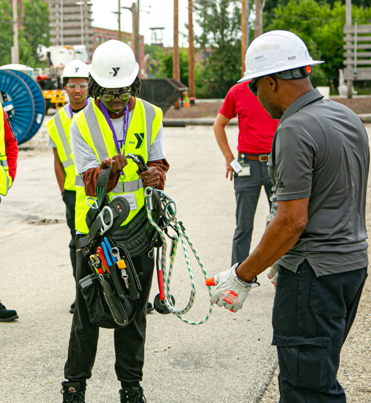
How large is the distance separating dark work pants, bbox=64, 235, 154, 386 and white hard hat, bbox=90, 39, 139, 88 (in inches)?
37.1

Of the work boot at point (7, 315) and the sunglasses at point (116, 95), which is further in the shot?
the work boot at point (7, 315)

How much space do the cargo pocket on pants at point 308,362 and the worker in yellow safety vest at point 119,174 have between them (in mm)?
1040

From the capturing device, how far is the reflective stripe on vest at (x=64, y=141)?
4926 millimetres

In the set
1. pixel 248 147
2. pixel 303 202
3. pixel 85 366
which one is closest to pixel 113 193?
pixel 85 366

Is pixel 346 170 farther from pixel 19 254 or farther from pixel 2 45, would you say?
pixel 2 45

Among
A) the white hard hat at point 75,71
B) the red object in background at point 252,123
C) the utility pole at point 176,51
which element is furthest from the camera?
the utility pole at point 176,51

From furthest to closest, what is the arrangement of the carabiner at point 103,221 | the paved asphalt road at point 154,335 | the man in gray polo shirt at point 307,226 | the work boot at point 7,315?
the work boot at point 7,315 → the paved asphalt road at point 154,335 → the carabiner at point 103,221 → the man in gray polo shirt at point 307,226

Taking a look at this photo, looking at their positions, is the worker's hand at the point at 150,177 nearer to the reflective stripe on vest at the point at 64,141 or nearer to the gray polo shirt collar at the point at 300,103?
the gray polo shirt collar at the point at 300,103

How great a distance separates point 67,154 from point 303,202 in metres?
2.97

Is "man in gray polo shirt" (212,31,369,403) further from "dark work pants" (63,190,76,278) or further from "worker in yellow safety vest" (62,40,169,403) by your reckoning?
"dark work pants" (63,190,76,278)

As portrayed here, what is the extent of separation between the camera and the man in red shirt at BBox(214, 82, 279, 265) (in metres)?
5.29

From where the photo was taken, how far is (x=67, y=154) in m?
4.95

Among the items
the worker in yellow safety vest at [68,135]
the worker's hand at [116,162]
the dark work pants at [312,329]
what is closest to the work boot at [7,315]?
the worker in yellow safety vest at [68,135]

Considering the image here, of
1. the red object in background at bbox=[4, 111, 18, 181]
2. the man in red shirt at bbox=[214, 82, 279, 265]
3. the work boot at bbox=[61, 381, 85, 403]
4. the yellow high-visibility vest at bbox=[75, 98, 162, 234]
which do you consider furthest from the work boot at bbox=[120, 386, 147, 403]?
the red object in background at bbox=[4, 111, 18, 181]
